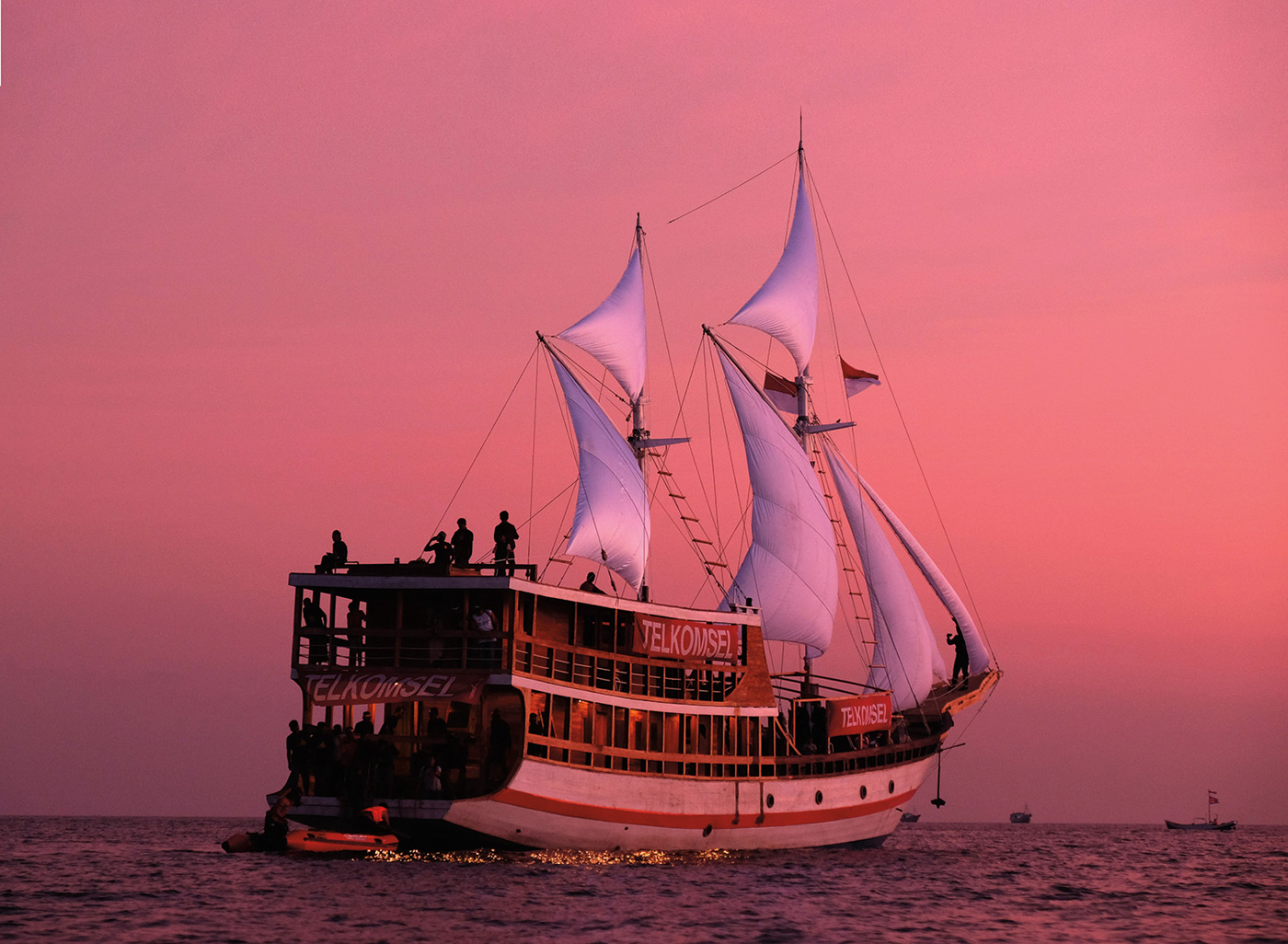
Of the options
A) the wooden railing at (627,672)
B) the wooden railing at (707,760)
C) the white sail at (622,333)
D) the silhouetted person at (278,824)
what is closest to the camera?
the silhouetted person at (278,824)

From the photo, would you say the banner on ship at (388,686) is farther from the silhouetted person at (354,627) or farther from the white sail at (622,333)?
the white sail at (622,333)

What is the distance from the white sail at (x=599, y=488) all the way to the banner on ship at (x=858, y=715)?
24.7ft

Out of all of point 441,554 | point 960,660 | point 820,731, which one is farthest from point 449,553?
point 960,660

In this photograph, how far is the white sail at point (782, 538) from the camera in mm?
53688

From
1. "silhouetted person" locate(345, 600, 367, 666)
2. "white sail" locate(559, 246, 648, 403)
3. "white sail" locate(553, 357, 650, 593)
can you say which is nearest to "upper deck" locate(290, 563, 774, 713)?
"silhouetted person" locate(345, 600, 367, 666)

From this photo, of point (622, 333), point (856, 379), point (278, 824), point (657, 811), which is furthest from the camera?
point (856, 379)

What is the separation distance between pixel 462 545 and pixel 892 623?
2488 cm

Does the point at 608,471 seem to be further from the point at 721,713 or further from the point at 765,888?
the point at 765,888

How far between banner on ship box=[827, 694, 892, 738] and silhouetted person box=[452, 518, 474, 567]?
48.9 ft

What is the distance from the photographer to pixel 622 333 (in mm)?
51125

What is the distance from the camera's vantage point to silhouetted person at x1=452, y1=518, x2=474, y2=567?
36.5 meters

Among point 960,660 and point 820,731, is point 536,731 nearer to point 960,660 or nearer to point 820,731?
point 820,731

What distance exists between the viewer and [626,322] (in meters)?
51.4

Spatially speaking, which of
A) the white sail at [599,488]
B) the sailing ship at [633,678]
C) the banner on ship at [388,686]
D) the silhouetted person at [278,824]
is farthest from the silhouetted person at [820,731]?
the silhouetted person at [278,824]
